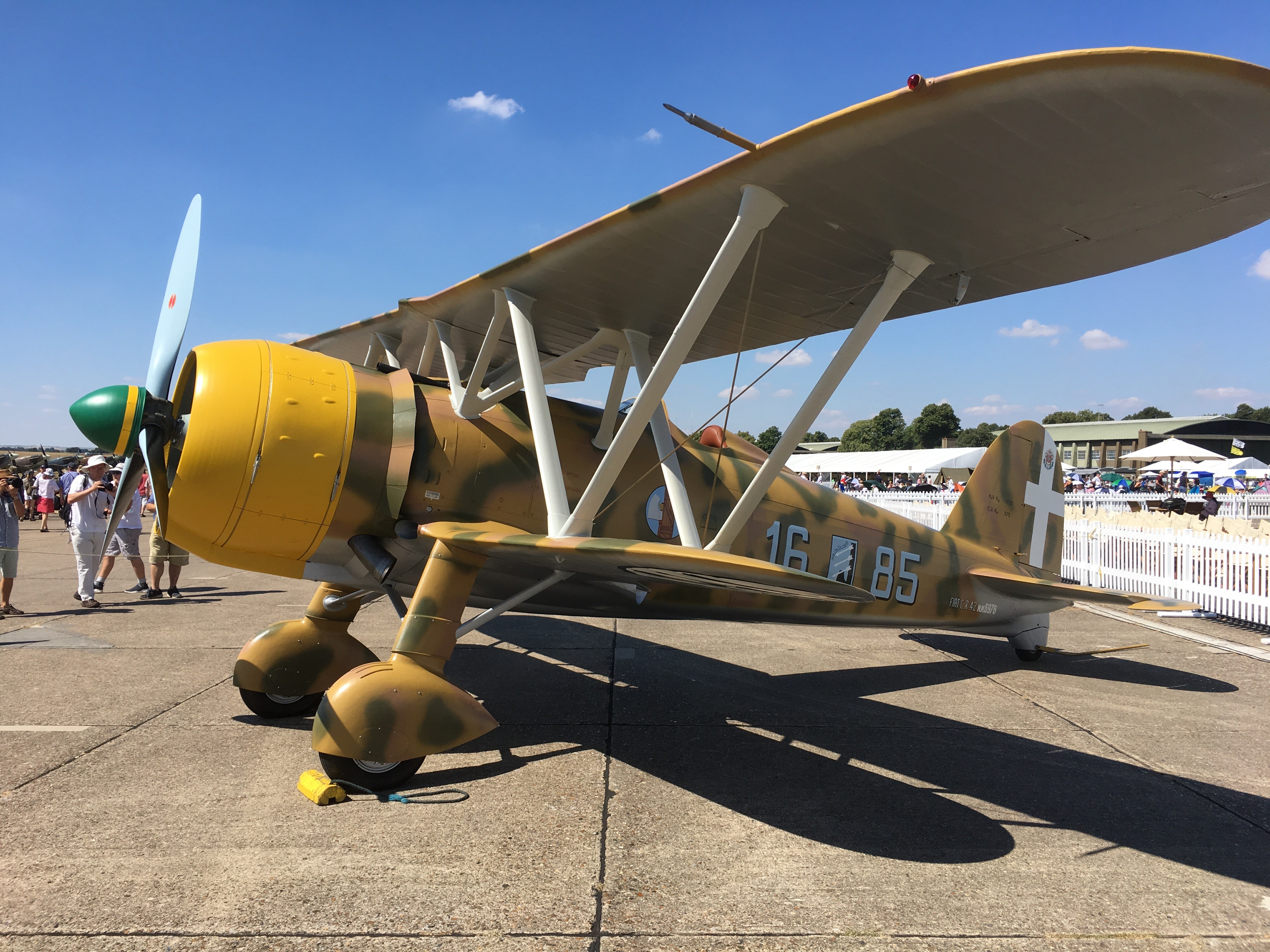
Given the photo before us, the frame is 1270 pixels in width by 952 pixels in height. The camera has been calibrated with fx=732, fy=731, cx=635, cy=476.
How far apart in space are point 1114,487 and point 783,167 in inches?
1701

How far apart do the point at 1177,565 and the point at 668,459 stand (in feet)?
31.3

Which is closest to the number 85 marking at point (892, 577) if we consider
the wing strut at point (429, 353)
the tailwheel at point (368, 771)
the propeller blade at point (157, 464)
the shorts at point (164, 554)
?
the tailwheel at point (368, 771)

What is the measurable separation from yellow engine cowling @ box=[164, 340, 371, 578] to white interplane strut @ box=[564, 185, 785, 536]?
1262 millimetres

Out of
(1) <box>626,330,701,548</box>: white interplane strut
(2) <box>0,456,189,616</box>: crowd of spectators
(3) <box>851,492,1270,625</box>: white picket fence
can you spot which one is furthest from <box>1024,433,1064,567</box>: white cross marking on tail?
(2) <box>0,456,189,616</box>: crowd of spectators

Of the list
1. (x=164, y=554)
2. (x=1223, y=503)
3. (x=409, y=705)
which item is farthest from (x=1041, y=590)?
(x=1223, y=503)

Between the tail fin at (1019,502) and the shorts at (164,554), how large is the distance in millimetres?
9384

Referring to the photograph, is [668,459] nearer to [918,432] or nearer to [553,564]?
[553,564]

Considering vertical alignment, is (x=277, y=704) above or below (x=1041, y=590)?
below

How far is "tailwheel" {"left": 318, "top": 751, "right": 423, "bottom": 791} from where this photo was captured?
3623 millimetres

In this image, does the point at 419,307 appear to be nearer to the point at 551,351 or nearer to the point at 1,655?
the point at 551,351

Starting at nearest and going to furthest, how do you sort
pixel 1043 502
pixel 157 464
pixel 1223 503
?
pixel 157 464, pixel 1043 502, pixel 1223 503

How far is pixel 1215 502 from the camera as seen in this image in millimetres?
18344

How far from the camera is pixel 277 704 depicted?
15.8 feet

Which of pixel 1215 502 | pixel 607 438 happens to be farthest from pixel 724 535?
pixel 1215 502
